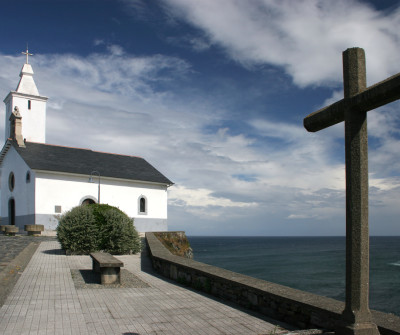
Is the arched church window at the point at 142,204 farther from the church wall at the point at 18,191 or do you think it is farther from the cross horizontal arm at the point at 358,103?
the cross horizontal arm at the point at 358,103

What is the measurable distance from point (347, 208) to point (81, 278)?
800 centimetres

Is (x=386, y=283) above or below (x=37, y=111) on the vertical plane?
below

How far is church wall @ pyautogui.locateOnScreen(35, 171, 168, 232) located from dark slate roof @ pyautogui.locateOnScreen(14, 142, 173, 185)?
0.56 meters

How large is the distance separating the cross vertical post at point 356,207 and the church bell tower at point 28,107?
35715mm

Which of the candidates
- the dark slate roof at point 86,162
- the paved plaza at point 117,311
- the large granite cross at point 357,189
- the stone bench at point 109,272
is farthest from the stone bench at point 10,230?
the large granite cross at point 357,189

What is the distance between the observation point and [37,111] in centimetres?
3634

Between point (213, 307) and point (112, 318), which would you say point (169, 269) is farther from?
point (112, 318)

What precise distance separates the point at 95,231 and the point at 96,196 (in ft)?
55.6

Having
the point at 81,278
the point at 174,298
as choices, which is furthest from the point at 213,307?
the point at 81,278

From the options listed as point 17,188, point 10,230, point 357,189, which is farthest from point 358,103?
point 17,188

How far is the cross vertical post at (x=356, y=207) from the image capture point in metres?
3.96

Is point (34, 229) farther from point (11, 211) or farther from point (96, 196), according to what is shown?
point (11, 211)

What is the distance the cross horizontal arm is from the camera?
3627mm

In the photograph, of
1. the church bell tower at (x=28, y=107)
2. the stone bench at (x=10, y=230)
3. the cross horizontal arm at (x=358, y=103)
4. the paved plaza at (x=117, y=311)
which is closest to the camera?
the cross horizontal arm at (x=358, y=103)
